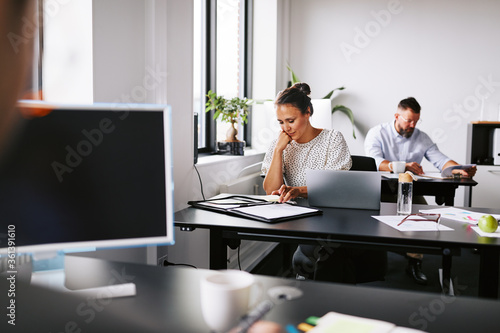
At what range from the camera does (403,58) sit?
184 inches

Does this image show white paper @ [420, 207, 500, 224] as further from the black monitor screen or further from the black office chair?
the black monitor screen

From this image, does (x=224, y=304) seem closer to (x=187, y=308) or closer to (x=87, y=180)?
(x=187, y=308)

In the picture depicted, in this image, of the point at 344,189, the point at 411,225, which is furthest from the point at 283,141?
the point at 411,225

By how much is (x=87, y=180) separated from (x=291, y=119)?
5.48 ft

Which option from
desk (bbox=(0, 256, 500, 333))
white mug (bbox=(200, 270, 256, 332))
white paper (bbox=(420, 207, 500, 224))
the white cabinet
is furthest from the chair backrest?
white mug (bbox=(200, 270, 256, 332))

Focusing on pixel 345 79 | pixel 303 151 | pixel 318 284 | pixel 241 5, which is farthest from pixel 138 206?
pixel 345 79

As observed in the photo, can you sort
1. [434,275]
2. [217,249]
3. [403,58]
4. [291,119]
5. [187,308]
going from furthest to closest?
[403,58], [434,275], [291,119], [217,249], [187,308]

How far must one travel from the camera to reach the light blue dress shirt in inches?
157

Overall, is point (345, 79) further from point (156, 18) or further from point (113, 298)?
point (113, 298)

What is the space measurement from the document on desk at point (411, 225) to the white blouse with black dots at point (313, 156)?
0.76 metres

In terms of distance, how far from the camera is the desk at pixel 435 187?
3.13m

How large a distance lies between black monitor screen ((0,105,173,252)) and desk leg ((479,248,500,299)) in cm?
109

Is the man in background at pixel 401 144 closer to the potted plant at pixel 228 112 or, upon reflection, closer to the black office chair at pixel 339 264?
the potted plant at pixel 228 112

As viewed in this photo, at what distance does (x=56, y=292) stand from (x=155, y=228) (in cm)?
25
